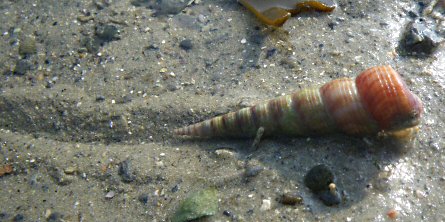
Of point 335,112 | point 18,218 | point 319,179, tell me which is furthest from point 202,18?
point 18,218

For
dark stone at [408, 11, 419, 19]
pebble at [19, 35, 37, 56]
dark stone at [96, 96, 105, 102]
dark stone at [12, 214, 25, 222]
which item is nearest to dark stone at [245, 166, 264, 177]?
dark stone at [96, 96, 105, 102]

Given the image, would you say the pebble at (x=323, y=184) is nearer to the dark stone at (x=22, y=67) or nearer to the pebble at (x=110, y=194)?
the pebble at (x=110, y=194)

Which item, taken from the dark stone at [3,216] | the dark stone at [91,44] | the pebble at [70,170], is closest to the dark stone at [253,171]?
→ the pebble at [70,170]

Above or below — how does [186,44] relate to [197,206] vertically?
above

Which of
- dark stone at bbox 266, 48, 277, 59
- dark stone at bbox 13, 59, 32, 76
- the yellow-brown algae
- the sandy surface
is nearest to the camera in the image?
the sandy surface

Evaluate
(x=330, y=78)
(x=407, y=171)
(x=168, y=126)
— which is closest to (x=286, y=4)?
(x=330, y=78)

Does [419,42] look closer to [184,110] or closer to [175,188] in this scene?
[184,110]

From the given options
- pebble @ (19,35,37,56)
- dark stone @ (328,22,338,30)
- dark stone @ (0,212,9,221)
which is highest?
dark stone @ (328,22,338,30)

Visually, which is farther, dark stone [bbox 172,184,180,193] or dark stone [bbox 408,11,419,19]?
dark stone [bbox 408,11,419,19]

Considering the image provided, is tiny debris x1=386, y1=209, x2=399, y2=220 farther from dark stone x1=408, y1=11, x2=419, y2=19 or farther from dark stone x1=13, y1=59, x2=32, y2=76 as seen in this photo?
dark stone x1=13, y1=59, x2=32, y2=76
